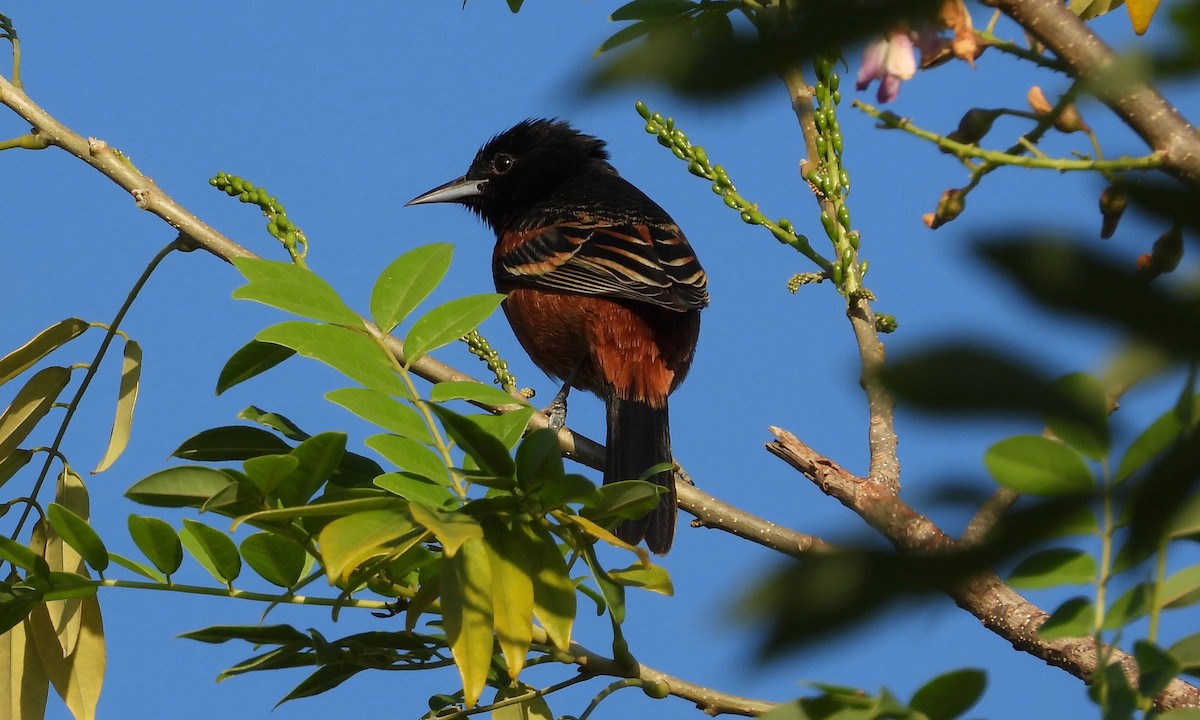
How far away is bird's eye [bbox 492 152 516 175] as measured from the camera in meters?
6.20

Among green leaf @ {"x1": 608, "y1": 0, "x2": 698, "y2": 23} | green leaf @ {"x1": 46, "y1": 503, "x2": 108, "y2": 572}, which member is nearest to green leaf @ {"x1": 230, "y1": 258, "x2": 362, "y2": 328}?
green leaf @ {"x1": 46, "y1": 503, "x2": 108, "y2": 572}

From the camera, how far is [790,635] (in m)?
0.40

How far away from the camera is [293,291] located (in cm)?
187

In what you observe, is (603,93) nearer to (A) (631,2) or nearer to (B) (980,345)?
(B) (980,345)

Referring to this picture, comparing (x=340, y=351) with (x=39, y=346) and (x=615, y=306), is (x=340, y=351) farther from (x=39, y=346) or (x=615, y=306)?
(x=615, y=306)

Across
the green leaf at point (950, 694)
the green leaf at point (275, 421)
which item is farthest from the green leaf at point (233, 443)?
the green leaf at point (950, 694)

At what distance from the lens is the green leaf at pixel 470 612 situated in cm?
143

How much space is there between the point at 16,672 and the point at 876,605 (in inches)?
79.9

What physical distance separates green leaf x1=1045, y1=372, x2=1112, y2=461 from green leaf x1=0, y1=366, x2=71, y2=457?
216cm

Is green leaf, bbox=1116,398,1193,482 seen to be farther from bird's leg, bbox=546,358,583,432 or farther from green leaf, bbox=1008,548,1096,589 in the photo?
bird's leg, bbox=546,358,583,432

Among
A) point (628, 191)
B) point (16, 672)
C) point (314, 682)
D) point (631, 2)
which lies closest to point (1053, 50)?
point (631, 2)

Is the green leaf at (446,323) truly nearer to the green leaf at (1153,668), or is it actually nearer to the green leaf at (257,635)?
the green leaf at (257,635)

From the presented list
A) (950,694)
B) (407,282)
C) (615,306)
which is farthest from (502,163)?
(950,694)

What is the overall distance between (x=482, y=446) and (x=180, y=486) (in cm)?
47
